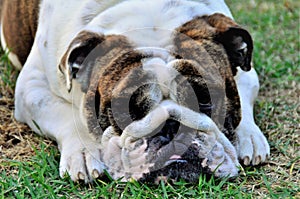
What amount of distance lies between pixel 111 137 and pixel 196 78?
0.47 meters

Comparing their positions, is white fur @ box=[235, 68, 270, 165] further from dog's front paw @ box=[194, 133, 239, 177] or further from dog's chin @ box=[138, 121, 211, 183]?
dog's chin @ box=[138, 121, 211, 183]

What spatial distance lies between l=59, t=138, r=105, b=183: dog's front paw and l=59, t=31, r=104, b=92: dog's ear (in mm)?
272

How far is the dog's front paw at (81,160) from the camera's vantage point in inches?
116

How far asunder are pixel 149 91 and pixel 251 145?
0.64 m

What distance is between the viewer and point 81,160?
3.00m

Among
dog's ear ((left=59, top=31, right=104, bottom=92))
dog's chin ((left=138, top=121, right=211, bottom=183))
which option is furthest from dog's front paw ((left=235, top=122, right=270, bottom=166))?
dog's ear ((left=59, top=31, right=104, bottom=92))

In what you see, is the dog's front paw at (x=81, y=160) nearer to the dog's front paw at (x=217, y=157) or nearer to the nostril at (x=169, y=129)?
the nostril at (x=169, y=129)

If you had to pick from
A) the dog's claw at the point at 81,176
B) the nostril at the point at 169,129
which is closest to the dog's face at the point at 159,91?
the nostril at the point at 169,129

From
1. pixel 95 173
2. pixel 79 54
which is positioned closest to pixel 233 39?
pixel 79 54

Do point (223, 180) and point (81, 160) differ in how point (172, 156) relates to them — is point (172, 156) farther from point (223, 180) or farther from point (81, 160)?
point (81, 160)

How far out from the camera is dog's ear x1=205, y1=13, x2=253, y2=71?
301cm

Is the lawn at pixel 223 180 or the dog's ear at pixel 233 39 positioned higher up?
the dog's ear at pixel 233 39

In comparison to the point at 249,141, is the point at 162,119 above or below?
above

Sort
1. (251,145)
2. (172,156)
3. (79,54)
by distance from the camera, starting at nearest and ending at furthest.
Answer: (172,156) → (79,54) → (251,145)
